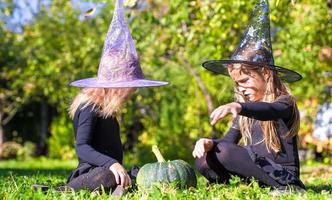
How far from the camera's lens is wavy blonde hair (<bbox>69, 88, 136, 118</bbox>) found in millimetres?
4742

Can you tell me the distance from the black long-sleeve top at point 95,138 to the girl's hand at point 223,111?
1.14 metres

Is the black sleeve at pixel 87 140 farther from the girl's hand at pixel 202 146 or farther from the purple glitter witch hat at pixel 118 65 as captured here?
the girl's hand at pixel 202 146

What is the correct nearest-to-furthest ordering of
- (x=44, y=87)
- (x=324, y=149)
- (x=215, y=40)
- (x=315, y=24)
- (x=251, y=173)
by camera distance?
(x=251, y=173) → (x=215, y=40) → (x=315, y=24) → (x=324, y=149) → (x=44, y=87)

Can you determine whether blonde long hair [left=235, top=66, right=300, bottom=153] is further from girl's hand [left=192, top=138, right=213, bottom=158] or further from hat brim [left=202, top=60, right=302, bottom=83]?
girl's hand [left=192, top=138, right=213, bottom=158]

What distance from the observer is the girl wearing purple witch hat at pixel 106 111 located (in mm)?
4418

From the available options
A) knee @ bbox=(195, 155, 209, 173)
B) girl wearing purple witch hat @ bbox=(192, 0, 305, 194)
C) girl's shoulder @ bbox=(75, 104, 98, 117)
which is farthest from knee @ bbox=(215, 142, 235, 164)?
girl's shoulder @ bbox=(75, 104, 98, 117)

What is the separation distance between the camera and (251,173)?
465 cm

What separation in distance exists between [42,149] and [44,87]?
4.36 meters

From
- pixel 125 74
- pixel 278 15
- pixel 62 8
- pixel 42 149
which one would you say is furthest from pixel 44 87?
pixel 125 74

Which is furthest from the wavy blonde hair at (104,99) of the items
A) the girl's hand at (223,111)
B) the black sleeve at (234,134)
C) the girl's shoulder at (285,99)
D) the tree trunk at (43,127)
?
the tree trunk at (43,127)

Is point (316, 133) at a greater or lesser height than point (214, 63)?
lesser

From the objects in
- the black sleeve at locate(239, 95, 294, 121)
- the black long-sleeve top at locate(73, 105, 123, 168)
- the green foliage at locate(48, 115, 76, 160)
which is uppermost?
the black sleeve at locate(239, 95, 294, 121)

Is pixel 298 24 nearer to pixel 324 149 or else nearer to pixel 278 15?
pixel 278 15

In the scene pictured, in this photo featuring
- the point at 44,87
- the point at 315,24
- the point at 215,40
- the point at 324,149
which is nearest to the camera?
the point at 215,40
